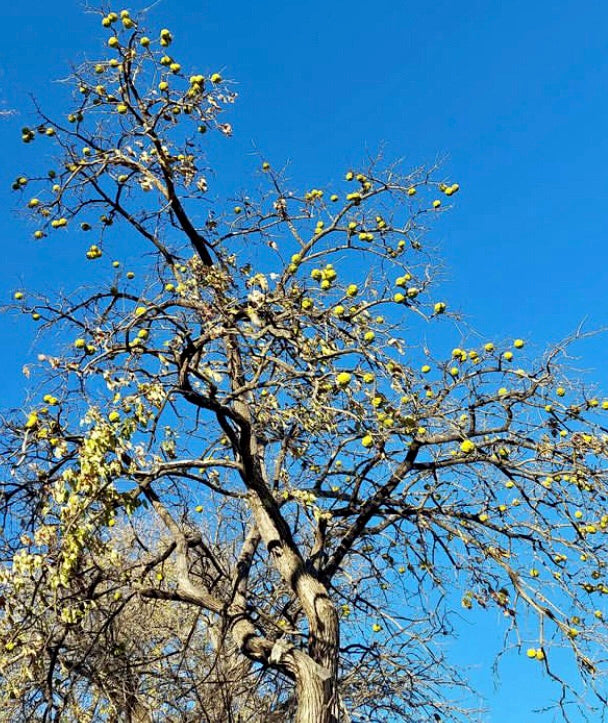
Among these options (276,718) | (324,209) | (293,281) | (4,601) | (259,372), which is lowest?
(4,601)

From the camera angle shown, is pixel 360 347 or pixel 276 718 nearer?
pixel 360 347

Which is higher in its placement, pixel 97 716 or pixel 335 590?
pixel 335 590

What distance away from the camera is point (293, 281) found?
247 inches

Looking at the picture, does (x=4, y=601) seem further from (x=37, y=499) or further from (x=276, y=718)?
(x=276, y=718)

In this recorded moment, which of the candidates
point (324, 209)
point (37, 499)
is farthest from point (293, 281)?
point (37, 499)

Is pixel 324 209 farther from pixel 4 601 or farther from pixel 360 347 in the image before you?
pixel 4 601

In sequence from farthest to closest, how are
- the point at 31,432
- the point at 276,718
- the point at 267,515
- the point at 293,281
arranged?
the point at 276,718, the point at 267,515, the point at 293,281, the point at 31,432

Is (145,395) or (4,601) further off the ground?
(145,395)

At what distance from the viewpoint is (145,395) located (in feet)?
17.5

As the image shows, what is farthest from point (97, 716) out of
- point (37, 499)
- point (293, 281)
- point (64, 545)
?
point (293, 281)

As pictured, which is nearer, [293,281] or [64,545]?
[64,545]

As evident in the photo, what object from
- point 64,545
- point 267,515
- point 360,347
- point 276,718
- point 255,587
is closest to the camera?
point 64,545

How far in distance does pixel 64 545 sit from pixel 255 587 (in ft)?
16.5

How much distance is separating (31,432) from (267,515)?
7.96 feet
